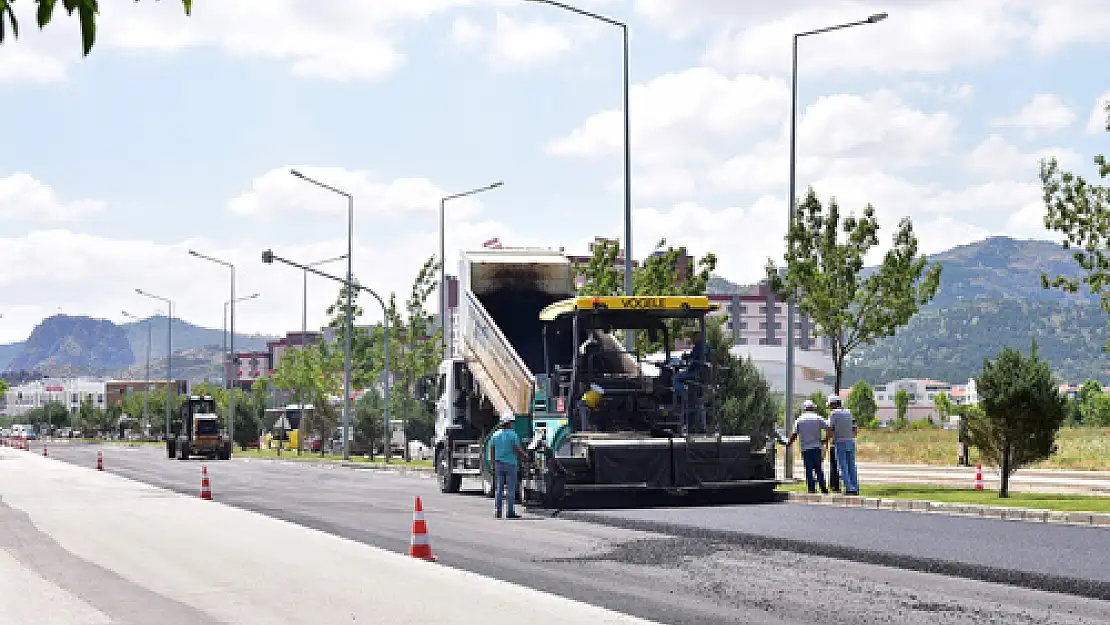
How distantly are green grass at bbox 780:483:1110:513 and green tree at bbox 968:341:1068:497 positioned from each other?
2.63 feet

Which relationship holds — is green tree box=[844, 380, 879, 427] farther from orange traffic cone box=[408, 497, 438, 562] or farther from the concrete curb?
orange traffic cone box=[408, 497, 438, 562]

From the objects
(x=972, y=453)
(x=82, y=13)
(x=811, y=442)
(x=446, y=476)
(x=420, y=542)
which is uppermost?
(x=82, y=13)

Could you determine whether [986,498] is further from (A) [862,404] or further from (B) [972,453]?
(A) [862,404]

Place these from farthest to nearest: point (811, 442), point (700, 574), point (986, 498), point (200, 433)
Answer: point (200, 433), point (811, 442), point (986, 498), point (700, 574)

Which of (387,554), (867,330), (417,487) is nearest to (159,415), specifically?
(417,487)

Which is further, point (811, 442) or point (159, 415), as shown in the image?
point (159, 415)

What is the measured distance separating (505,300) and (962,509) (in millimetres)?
10637

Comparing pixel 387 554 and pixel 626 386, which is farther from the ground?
pixel 626 386

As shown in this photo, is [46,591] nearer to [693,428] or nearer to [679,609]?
[679,609]

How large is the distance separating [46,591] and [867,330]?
18.5m

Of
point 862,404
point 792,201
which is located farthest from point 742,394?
point 862,404

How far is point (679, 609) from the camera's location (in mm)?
10648

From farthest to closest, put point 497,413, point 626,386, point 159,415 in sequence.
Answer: point 159,415 → point 497,413 → point 626,386

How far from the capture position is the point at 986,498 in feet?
72.3
